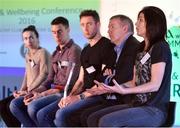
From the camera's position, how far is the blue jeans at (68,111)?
369 centimetres

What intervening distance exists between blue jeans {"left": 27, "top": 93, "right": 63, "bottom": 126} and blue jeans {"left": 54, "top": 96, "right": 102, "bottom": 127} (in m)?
0.18

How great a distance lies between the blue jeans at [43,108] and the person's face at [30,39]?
723 millimetres

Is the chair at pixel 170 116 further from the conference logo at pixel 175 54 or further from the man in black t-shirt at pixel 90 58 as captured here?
the conference logo at pixel 175 54

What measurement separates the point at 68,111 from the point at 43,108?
1.16 feet

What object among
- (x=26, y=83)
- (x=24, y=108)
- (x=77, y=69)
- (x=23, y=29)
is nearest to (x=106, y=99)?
(x=77, y=69)

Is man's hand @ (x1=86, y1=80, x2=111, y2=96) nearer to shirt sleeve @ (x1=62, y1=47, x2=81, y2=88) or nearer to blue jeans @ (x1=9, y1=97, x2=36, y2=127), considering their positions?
shirt sleeve @ (x1=62, y1=47, x2=81, y2=88)

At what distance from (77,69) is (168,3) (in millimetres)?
1198

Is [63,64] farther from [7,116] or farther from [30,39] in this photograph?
[7,116]

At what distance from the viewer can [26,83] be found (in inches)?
184

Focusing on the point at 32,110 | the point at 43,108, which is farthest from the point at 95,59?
the point at 32,110

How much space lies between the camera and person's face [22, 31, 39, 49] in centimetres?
461

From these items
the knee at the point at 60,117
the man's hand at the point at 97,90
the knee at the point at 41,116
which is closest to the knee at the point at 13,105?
the knee at the point at 41,116

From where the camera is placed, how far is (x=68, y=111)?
370 centimetres

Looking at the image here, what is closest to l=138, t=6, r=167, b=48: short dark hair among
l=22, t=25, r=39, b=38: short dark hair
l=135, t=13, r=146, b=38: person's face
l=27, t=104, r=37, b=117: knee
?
l=135, t=13, r=146, b=38: person's face
